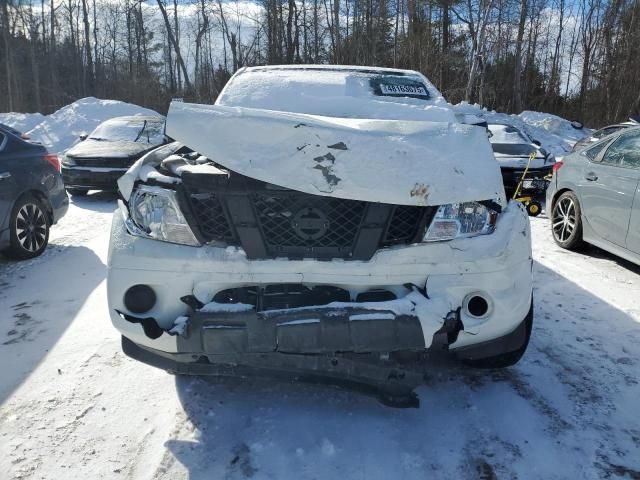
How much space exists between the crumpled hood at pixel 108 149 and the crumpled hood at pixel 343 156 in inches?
292

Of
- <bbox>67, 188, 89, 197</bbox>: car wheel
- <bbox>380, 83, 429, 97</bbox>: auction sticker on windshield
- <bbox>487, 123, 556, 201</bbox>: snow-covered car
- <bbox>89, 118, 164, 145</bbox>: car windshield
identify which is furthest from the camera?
<bbox>89, 118, 164, 145</bbox>: car windshield

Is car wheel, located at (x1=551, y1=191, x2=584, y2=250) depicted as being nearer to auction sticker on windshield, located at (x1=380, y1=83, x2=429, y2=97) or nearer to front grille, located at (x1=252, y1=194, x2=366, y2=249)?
auction sticker on windshield, located at (x1=380, y1=83, x2=429, y2=97)

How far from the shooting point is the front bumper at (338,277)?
240 cm

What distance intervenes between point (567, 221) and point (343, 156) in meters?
4.61

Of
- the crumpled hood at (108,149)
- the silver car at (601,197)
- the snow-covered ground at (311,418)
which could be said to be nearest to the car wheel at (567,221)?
the silver car at (601,197)

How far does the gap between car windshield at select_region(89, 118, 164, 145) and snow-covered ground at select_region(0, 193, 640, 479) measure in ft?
23.9

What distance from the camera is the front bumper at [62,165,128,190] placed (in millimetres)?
9203

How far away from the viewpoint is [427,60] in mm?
27531

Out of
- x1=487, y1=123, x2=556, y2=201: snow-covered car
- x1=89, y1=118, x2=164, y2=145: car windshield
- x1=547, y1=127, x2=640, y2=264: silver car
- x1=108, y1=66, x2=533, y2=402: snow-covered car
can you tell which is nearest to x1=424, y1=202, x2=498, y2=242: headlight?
x1=108, y1=66, x2=533, y2=402: snow-covered car

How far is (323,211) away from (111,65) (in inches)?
1901

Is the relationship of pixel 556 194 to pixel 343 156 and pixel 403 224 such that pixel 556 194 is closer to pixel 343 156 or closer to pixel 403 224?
pixel 403 224

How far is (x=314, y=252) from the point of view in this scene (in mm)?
2443

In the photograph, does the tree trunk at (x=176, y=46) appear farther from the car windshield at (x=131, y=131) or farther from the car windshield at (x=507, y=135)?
the car windshield at (x=507, y=135)

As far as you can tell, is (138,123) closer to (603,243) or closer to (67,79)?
(603,243)
